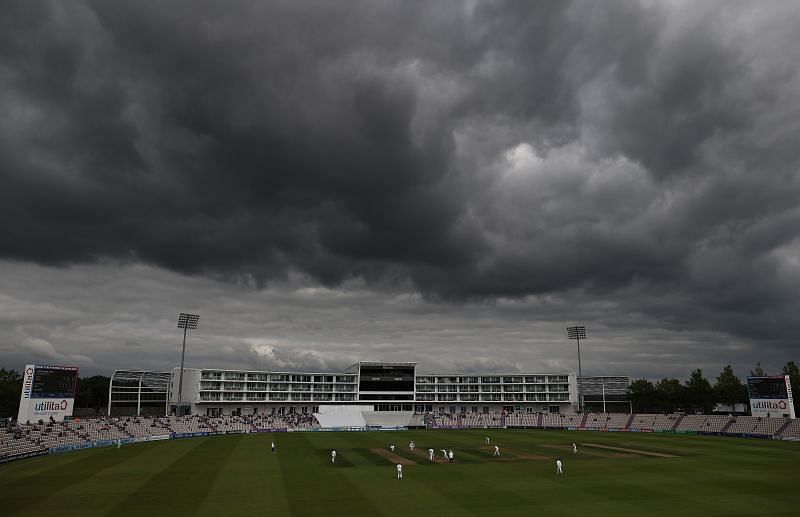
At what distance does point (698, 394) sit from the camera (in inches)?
5231

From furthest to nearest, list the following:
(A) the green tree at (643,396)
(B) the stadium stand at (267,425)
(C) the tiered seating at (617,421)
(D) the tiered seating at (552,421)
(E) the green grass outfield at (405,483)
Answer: (A) the green tree at (643,396) < (D) the tiered seating at (552,421) < (C) the tiered seating at (617,421) < (B) the stadium stand at (267,425) < (E) the green grass outfield at (405,483)

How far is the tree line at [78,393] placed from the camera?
116 m

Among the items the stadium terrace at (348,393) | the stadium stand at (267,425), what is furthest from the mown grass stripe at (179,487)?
the stadium terrace at (348,393)

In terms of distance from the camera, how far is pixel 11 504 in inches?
1346

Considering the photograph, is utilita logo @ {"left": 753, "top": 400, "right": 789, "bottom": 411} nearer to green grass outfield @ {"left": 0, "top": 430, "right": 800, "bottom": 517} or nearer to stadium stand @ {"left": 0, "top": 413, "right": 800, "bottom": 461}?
stadium stand @ {"left": 0, "top": 413, "right": 800, "bottom": 461}

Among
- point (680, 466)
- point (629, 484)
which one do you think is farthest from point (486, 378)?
point (629, 484)

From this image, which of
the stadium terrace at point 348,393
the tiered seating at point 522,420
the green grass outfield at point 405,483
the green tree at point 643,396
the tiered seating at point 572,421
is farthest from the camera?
the green tree at point 643,396

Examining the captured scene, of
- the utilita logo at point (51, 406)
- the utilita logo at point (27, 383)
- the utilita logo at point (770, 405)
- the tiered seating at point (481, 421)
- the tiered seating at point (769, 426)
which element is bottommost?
the tiered seating at point (481, 421)

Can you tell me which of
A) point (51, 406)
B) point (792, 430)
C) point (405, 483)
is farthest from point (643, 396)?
point (51, 406)

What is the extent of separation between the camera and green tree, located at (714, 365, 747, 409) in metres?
127

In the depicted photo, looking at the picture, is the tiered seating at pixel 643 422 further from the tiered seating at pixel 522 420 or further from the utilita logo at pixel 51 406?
the utilita logo at pixel 51 406

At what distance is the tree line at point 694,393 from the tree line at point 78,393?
143 metres

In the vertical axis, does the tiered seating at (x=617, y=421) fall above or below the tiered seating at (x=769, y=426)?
below

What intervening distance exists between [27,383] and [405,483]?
65541 millimetres
